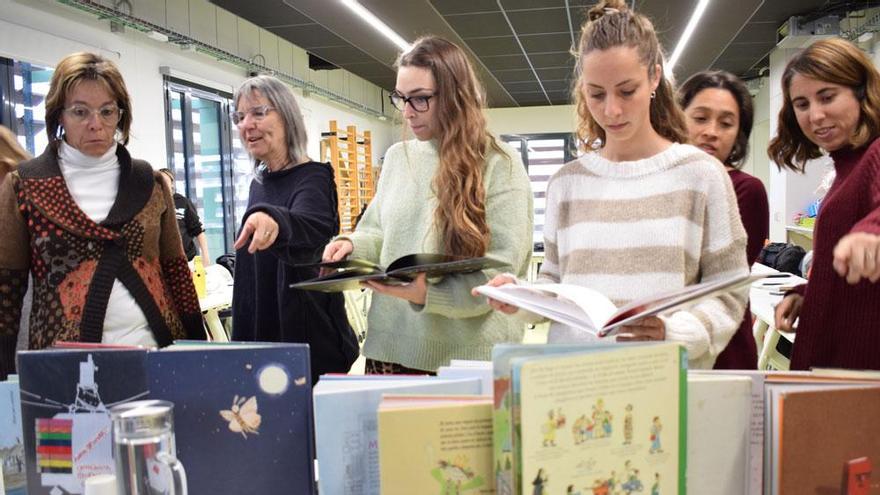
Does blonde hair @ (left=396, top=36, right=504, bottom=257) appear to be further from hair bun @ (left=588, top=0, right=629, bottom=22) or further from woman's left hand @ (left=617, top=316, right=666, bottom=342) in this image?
woman's left hand @ (left=617, top=316, right=666, bottom=342)

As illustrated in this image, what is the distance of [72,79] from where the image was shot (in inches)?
64.2

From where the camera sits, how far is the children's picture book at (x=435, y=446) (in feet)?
2.67

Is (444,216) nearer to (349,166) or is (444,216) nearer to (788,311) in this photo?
(788,311)

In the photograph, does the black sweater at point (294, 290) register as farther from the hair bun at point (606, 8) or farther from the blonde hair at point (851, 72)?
the blonde hair at point (851, 72)

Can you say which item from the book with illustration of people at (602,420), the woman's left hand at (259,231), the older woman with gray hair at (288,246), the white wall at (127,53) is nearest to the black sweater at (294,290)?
the older woman with gray hair at (288,246)

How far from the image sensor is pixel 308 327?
1.81m

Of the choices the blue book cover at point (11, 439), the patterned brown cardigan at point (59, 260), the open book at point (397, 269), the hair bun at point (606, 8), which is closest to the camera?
the blue book cover at point (11, 439)

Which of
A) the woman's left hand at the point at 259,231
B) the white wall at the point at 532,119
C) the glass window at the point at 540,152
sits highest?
the white wall at the point at 532,119

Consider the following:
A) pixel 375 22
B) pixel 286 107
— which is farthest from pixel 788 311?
pixel 375 22

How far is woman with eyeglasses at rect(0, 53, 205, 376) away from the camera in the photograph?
5.13 ft

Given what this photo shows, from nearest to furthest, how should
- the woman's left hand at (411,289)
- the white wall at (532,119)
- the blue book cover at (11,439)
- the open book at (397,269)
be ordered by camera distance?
the blue book cover at (11,439) → the open book at (397,269) → the woman's left hand at (411,289) → the white wall at (532,119)

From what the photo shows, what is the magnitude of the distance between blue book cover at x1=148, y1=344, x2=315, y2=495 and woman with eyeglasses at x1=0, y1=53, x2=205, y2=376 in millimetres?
744

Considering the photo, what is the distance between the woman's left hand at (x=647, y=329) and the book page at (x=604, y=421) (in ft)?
0.76

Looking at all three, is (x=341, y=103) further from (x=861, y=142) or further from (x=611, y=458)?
(x=611, y=458)
